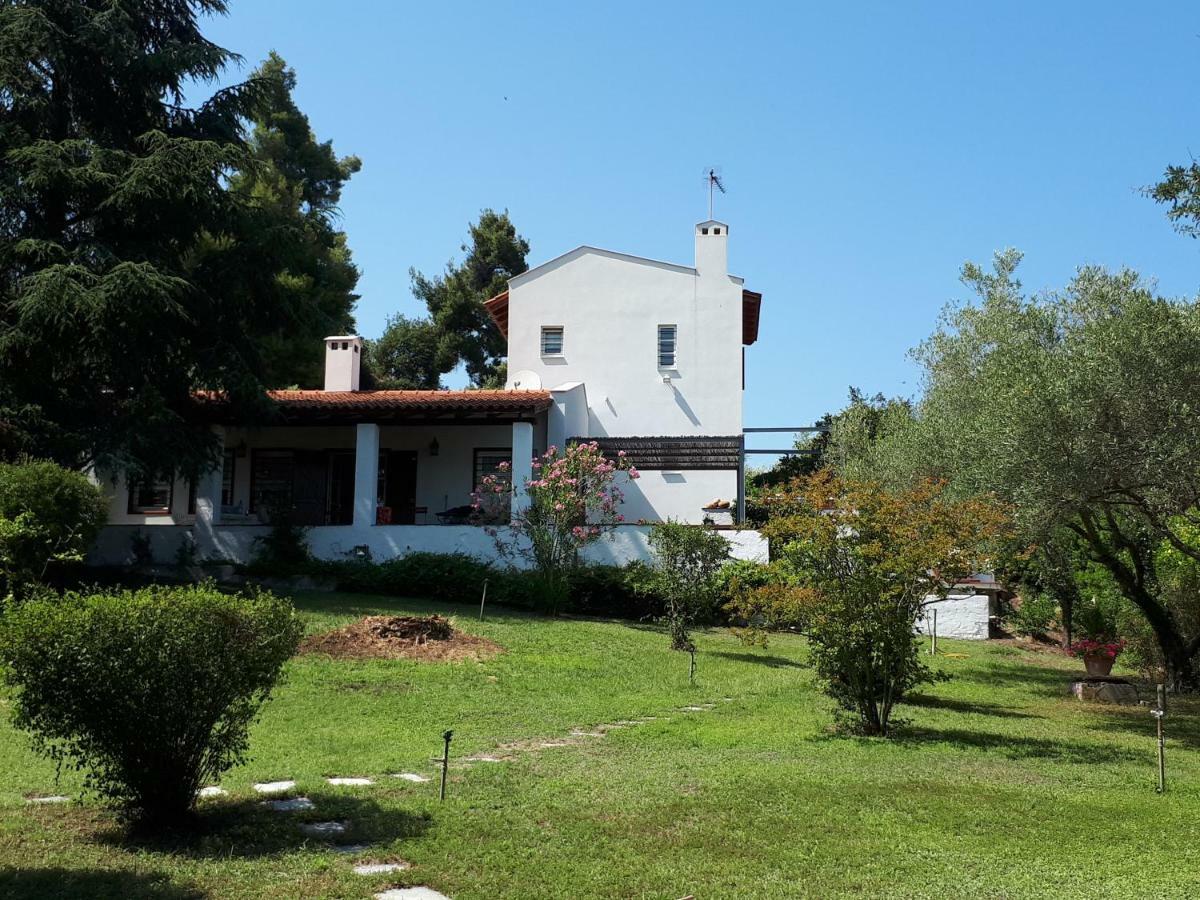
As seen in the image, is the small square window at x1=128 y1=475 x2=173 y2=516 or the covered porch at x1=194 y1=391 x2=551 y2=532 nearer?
the covered porch at x1=194 y1=391 x2=551 y2=532

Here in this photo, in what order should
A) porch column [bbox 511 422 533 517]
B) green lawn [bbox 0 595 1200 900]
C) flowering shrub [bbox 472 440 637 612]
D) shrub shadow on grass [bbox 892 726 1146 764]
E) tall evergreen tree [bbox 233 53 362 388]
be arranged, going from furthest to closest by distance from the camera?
tall evergreen tree [bbox 233 53 362 388] → porch column [bbox 511 422 533 517] → flowering shrub [bbox 472 440 637 612] → shrub shadow on grass [bbox 892 726 1146 764] → green lawn [bbox 0 595 1200 900]

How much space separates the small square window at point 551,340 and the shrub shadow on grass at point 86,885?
21612mm

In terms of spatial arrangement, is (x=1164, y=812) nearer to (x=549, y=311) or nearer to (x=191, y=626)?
(x=191, y=626)

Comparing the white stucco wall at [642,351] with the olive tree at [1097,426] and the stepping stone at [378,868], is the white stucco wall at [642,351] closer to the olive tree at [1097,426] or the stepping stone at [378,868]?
the olive tree at [1097,426]

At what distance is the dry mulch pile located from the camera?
47.0 feet

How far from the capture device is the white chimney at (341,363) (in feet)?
85.9

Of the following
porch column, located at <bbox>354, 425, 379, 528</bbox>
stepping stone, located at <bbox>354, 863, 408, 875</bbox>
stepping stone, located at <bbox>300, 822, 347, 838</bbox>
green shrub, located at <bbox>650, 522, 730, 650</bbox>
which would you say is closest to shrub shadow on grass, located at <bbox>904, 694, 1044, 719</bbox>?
green shrub, located at <bbox>650, 522, 730, 650</bbox>

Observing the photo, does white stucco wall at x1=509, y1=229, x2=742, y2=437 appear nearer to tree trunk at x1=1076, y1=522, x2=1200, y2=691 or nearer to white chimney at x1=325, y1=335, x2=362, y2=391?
white chimney at x1=325, y1=335, x2=362, y2=391

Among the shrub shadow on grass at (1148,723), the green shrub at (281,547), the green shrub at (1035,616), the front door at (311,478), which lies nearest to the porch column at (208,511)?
the green shrub at (281,547)

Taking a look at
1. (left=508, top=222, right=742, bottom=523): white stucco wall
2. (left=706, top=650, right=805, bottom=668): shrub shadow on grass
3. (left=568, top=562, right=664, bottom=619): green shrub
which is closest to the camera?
(left=706, top=650, right=805, bottom=668): shrub shadow on grass

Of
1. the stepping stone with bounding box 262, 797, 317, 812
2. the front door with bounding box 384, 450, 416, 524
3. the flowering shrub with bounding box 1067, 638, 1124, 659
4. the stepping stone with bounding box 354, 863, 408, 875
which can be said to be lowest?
the stepping stone with bounding box 262, 797, 317, 812

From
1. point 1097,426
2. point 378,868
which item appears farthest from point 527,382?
point 378,868

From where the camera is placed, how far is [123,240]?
65.7 feet

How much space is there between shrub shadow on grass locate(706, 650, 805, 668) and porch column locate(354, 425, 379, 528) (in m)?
9.01
